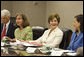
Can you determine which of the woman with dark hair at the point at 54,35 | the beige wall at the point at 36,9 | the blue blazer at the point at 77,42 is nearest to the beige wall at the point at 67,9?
the beige wall at the point at 36,9

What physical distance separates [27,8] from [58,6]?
1.37 meters

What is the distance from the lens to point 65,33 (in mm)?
3551

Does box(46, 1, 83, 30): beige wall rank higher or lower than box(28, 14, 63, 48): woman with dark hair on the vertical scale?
higher

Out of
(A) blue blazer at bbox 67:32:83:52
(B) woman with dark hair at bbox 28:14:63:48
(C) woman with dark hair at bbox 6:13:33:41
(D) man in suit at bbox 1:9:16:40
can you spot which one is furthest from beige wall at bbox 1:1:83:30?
(A) blue blazer at bbox 67:32:83:52

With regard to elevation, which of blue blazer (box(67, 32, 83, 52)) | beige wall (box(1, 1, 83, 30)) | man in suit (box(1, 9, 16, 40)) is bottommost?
blue blazer (box(67, 32, 83, 52))

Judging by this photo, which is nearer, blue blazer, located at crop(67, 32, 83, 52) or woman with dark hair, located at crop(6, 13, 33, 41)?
blue blazer, located at crop(67, 32, 83, 52)

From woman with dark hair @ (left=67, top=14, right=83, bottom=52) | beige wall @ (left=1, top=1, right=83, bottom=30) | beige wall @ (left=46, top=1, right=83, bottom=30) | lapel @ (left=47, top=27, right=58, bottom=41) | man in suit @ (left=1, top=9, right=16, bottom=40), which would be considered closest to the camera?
woman with dark hair @ (left=67, top=14, right=83, bottom=52)

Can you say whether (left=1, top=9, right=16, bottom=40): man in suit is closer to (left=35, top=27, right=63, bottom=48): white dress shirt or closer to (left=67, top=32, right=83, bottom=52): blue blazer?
(left=35, top=27, right=63, bottom=48): white dress shirt

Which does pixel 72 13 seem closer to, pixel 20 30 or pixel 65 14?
pixel 65 14

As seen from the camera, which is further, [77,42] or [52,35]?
[52,35]

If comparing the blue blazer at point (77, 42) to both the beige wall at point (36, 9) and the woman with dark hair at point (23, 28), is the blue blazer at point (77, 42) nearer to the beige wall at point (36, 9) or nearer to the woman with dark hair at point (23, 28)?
the woman with dark hair at point (23, 28)

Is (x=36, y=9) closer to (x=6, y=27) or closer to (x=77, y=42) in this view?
(x=6, y=27)

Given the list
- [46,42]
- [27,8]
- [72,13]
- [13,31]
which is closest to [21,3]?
[27,8]

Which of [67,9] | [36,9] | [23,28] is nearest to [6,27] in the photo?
[23,28]
